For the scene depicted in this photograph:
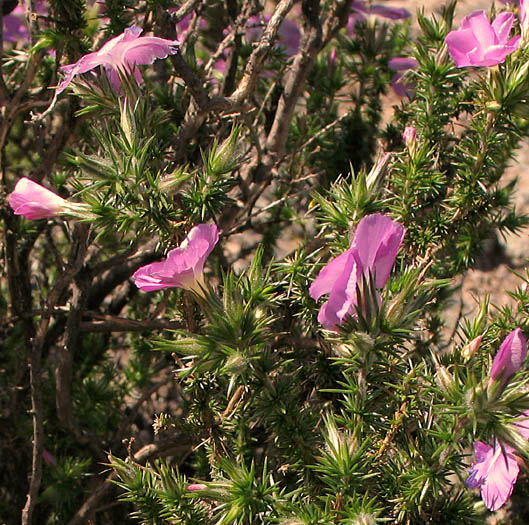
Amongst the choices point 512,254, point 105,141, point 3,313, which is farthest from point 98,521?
point 512,254

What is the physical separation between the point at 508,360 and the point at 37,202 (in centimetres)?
79

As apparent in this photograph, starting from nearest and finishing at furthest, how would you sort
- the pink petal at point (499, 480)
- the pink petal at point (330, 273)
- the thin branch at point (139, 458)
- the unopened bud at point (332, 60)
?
1. the pink petal at point (330, 273)
2. the pink petal at point (499, 480)
3. the thin branch at point (139, 458)
4. the unopened bud at point (332, 60)

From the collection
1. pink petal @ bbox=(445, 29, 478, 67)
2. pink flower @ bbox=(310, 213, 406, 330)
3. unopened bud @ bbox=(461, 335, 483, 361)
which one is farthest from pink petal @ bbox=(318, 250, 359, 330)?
pink petal @ bbox=(445, 29, 478, 67)

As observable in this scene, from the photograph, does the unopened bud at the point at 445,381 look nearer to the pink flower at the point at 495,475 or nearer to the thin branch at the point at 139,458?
the pink flower at the point at 495,475

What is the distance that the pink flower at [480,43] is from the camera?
1.26 meters

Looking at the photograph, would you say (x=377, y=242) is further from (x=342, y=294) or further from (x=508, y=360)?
(x=508, y=360)

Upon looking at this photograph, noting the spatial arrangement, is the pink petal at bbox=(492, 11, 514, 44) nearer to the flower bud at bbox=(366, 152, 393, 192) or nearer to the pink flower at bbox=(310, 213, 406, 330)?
the flower bud at bbox=(366, 152, 393, 192)

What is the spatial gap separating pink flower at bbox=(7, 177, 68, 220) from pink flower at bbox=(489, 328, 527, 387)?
0.73m

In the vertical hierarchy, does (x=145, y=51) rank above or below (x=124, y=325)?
above

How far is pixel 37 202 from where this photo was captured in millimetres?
1263

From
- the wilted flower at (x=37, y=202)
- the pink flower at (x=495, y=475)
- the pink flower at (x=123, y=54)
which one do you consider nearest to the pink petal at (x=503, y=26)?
the pink flower at (x=123, y=54)

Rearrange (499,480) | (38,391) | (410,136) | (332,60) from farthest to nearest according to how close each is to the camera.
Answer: (332,60)
(38,391)
(410,136)
(499,480)

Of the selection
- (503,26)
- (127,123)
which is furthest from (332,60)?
(127,123)

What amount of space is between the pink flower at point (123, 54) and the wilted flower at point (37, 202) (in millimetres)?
176
